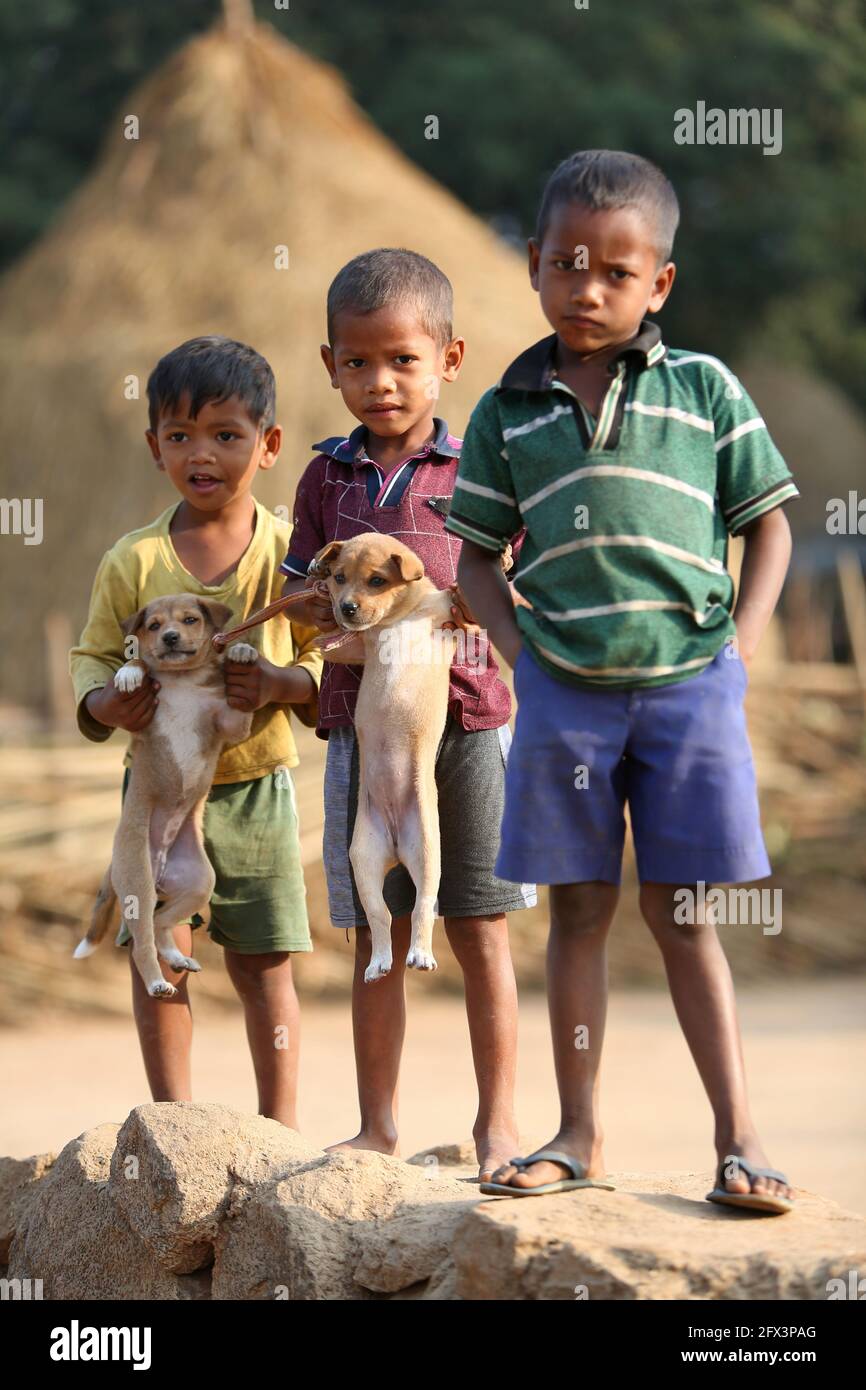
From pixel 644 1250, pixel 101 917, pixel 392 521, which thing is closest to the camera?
pixel 644 1250

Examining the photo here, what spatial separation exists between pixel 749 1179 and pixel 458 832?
107 centimetres

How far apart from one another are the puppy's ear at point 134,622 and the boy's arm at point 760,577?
54.3 inches

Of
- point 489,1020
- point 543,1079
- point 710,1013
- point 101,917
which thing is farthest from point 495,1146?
point 543,1079

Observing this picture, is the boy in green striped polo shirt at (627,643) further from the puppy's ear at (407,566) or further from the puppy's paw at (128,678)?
the puppy's paw at (128,678)

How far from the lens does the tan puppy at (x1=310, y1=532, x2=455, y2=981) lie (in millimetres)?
3660

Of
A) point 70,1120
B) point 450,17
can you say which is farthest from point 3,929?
point 450,17

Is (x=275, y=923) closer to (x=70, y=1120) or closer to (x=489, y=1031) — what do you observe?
(x=489, y=1031)

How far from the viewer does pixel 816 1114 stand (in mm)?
7414

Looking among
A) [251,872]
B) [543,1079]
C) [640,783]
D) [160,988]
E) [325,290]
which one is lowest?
[543,1079]

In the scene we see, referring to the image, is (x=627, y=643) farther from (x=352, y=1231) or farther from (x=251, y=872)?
(x=251, y=872)

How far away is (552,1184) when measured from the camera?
3232 millimetres

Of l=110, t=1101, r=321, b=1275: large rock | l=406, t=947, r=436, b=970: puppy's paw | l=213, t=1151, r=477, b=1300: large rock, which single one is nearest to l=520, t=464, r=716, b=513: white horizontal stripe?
l=406, t=947, r=436, b=970: puppy's paw

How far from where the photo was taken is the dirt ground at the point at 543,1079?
6.92 metres

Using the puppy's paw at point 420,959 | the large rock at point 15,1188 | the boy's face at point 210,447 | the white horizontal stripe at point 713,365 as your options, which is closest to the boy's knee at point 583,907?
the puppy's paw at point 420,959
